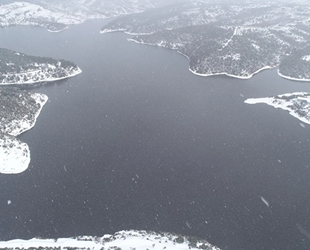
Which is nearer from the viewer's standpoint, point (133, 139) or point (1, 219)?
point (1, 219)

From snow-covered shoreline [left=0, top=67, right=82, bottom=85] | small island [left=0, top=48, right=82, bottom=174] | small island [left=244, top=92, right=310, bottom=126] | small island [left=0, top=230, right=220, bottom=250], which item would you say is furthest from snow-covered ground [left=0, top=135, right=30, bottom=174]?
small island [left=244, top=92, right=310, bottom=126]

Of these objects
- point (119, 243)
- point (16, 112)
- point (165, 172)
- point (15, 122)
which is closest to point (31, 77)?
point (16, 112)

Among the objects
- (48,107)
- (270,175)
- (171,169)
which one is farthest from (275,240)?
(48,107)

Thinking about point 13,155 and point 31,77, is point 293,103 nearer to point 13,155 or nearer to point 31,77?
point 13,155

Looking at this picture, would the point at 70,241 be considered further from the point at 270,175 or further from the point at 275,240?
the point at 270,175

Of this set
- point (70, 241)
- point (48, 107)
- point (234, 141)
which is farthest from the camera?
point (48, 107)

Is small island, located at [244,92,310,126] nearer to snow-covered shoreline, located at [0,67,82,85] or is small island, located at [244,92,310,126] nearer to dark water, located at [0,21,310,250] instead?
dark water, located at [0,21,310,250]

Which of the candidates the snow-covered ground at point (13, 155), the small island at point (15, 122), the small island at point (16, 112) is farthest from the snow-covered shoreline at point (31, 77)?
the snow-covered ground at point (13, 155)
